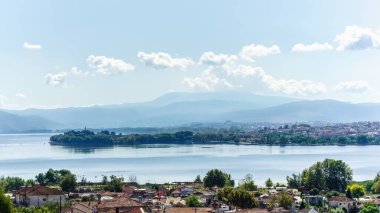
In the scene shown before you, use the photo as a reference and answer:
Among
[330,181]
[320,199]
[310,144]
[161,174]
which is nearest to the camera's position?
[320,199]

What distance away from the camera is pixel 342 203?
3061cm

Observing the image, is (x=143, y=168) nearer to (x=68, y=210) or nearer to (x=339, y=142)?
(x=68, y=210)

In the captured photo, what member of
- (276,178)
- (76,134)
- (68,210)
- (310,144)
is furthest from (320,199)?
(76,134)

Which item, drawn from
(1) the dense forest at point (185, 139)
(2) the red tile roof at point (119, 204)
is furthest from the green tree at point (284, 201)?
(1) the dense forest at point (185, 139)

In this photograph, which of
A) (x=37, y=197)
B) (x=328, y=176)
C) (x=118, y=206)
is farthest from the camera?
(x=328, y=176)

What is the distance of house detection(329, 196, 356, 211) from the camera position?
30.2 m

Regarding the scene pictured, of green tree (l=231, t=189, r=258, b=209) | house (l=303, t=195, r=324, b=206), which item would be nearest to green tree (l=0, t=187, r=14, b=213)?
green tree (l=231, t=189, r=258, b=209)

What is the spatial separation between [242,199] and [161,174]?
100.0 feet

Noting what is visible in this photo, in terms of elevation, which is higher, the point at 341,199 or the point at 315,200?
the point at 341,199

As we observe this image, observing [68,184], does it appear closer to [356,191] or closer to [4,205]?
[356,191]

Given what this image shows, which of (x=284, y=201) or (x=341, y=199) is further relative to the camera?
(x=341, y=199)

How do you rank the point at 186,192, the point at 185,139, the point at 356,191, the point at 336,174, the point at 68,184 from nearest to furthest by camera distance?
the point at 186,192
the point at 356,191
the point at 68,184
the point at 336,174
the point at 185,139

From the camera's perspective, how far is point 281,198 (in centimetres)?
2878

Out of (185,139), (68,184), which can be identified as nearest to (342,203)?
(68,184)
